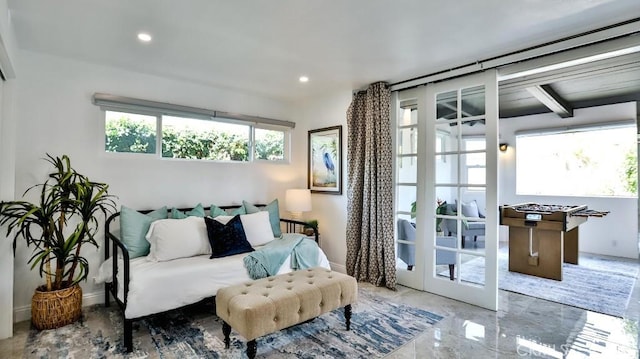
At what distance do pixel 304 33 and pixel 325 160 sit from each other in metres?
2.10

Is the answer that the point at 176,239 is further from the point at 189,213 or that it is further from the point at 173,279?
the point at 189,213

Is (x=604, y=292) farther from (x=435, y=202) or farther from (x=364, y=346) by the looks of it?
(x=364, y=346)

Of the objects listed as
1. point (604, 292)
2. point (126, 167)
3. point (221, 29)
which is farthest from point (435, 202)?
point (126, 167)

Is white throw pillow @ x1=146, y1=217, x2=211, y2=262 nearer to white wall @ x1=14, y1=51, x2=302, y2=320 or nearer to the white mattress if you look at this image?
the white mattress

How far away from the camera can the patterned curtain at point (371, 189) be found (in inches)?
142

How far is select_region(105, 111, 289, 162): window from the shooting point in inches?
133

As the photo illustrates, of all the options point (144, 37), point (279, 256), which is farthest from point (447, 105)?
point (144, 37)

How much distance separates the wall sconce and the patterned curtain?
0.59 meters

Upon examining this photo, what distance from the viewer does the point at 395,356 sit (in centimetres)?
220

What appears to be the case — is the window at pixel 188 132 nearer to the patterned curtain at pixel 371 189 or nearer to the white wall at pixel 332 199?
the white wall at pixel 332 199

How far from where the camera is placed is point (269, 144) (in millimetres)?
4586

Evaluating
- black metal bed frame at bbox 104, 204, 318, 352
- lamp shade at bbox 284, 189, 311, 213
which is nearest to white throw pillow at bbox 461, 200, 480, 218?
lamp shade at bbox 284, 189, 311, 213

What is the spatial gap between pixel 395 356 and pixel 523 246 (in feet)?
9.99

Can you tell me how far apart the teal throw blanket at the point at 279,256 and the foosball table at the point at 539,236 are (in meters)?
2.78
